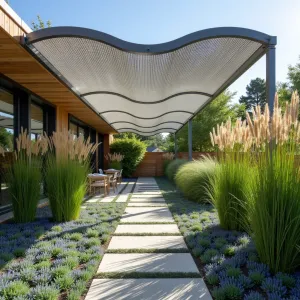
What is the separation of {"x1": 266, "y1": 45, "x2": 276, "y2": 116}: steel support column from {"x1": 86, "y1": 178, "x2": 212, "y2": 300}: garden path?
80.6 inches

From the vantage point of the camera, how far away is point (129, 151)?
1692 centimetres

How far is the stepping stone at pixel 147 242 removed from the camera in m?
3.33

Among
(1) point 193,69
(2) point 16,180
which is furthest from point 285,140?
(2) point 16,180

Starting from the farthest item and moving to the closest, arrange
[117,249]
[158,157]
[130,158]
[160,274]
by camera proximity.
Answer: [158,157], [130,158], [117,249], [160,274]

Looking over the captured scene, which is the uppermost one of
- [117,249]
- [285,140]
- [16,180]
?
[285,140]

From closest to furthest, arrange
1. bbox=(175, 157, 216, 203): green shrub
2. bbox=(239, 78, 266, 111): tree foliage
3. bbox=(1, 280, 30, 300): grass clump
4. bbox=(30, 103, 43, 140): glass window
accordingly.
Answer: bbox=(1, 280, 30, 300): grass clump
bbox=(175, 157, 216, 203): green shrub
bbox=(30, 103, 43, 140): glass window
bbox=(239, 78, 266, 111): tree foliage

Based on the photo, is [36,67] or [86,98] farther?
[86,98]

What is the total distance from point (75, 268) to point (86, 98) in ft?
17.3

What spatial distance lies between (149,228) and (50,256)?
166 centimetres

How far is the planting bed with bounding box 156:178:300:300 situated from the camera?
2125mm

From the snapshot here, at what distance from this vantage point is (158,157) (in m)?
18.2

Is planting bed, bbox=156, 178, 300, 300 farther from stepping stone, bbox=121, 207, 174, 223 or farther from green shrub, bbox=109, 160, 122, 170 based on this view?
green shrub, bbox=109, 160, 122, 170

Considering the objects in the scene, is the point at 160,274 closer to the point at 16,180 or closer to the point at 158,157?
the point at 16,180

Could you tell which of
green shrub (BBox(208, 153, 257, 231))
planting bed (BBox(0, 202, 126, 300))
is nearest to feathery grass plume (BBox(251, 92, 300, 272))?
green shrub (BBox(208, 153, 257, 231))
